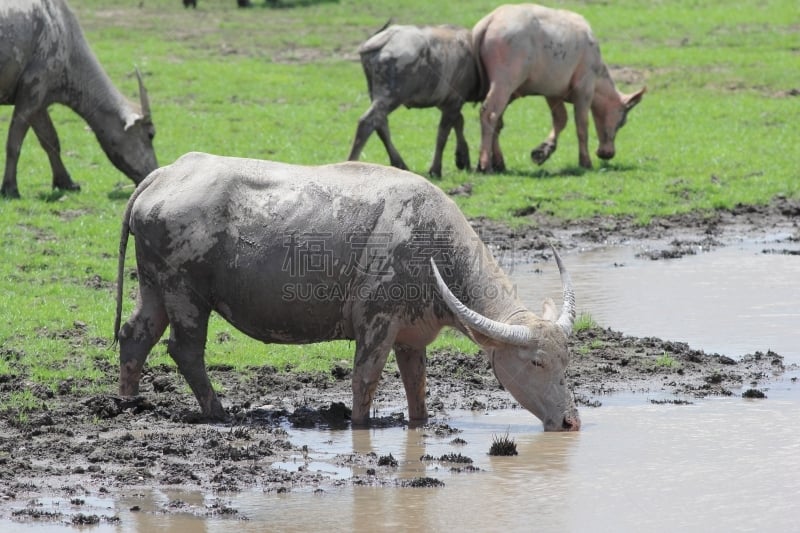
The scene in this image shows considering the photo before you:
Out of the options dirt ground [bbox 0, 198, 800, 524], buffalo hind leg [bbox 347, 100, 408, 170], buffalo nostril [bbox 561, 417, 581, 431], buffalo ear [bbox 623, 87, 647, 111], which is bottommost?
dirt ground [bbox 0, 198, 800, 524]

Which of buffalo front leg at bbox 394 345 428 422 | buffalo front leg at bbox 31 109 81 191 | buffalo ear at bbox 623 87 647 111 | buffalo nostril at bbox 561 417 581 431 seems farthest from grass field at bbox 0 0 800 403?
buffalo nostril at bbox 561 417 581 431

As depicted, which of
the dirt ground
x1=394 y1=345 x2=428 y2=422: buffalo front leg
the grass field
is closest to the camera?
the dirt ground

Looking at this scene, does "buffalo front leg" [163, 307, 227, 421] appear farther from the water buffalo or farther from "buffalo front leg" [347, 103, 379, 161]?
"buffalo front leg" [347, 103, 379, 161]

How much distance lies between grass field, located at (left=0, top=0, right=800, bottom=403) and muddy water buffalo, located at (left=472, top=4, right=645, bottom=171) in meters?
0.50

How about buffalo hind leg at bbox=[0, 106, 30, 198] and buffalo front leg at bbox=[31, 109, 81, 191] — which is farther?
buffalo front leg at bbox=[31, 109, 81, 191]

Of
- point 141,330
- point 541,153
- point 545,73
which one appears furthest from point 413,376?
point 545,73

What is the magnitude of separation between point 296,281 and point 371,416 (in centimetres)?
120

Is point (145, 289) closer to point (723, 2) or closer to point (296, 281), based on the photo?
point (296, 281)

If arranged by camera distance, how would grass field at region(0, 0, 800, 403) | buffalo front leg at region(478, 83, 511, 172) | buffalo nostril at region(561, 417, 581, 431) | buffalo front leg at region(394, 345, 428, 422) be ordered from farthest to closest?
1. buffalo front leg at region(478, 83, 511, 172)
2. grass field at region(0, 0, 800, 403)
3. buffalo front leg at region(394, 345, 428, 422)
4. buffalo nostril at region(561, 417, 581, 431)

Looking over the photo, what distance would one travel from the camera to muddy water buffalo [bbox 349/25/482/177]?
A: 19734 millimetres

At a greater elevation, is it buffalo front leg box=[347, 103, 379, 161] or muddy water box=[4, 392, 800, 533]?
buffalo front leg box=[347, 103, 379, 161]

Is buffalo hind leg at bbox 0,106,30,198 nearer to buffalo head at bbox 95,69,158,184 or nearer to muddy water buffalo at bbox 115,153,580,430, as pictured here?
buffalo head at bbox 95,69,158,184

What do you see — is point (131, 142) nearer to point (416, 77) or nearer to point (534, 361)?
point (416, 77)

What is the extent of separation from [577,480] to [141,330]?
3.36 meters
